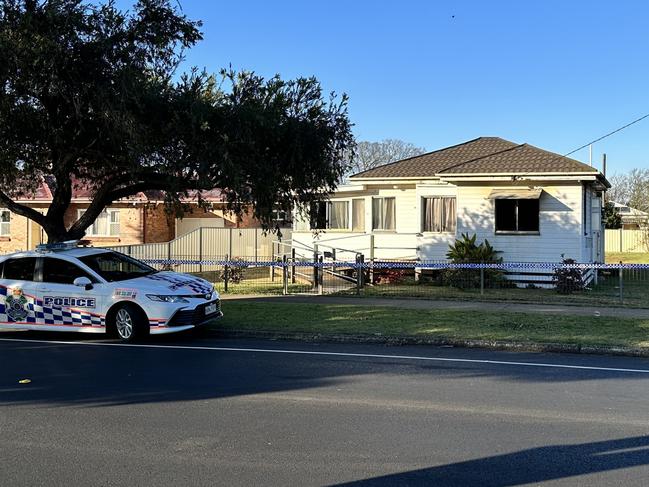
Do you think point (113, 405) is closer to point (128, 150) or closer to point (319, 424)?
point (319, 424)

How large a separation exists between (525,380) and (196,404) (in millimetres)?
3924

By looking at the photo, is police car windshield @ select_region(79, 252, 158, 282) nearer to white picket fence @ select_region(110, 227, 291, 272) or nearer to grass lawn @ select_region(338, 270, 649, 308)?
grass lawn @ select_region(338, 270, 649, 308)

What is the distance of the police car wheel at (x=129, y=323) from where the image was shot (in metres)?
10.4

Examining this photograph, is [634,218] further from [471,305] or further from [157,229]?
[471,305]

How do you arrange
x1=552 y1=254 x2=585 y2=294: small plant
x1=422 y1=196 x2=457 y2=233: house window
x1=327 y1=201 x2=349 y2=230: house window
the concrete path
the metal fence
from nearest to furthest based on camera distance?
the concrete path, the metal fence, x1=552 y1=254 x2=585 y2=294: small plant, x1=422 y1=196 x2=457 y2=233: house window, x1=327 y1=201 x2=349 y2=230: house window

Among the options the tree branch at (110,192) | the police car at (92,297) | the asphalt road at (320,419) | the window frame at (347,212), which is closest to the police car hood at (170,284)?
the police car at (92,297)

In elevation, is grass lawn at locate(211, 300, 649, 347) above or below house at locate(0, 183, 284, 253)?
below

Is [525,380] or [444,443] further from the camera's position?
[525,380]

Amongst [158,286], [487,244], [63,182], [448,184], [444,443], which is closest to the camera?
[444,443]

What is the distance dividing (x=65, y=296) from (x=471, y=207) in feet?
40.5

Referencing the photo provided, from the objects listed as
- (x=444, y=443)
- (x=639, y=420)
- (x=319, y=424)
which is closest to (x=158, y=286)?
(x=319, y=424)

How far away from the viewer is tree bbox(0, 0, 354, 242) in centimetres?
1123

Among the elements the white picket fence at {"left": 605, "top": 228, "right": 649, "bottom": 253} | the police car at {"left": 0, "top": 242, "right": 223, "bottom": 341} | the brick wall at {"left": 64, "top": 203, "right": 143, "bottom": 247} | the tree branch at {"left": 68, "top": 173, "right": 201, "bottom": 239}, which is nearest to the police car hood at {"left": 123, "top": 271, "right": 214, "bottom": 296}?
the police car at {"left": 0, "top": 242, "right": 223, "bottom": 341}

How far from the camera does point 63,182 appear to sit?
44.2ft
